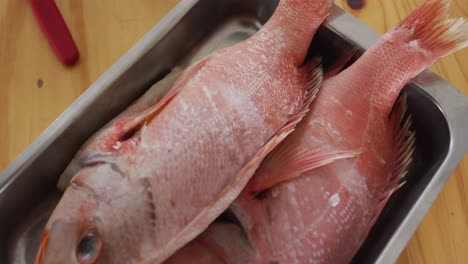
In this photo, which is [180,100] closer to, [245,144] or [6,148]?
[245,144]

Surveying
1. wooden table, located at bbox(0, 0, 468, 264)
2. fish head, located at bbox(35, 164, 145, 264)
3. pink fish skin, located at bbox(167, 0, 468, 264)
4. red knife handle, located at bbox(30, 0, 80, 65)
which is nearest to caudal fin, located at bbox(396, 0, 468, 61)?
pink fish skin, located at bbox(167, 0, 468, 264)

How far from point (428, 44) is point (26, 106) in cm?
75

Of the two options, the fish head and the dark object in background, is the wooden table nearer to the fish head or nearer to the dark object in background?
the dark object in background

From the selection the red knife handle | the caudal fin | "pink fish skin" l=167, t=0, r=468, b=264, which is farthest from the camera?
the red knife handle

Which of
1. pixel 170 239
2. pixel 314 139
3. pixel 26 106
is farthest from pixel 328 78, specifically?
pixel 26 106

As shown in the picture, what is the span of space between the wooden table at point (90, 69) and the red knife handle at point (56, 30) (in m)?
0.02

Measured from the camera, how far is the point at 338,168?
69 centimetres

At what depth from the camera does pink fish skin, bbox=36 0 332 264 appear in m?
0.57

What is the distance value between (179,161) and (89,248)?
0.15 meters

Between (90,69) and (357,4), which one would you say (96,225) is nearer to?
(90,69)

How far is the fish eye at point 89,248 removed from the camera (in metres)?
0.55

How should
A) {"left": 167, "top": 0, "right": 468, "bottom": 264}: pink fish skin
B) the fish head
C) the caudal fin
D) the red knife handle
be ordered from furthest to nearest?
1. the red knife handle
2. the caudal fin
3. {"left": 167, "top": 0, "right": 468, "bottom": 264}: pink fish skin
4. the fish head

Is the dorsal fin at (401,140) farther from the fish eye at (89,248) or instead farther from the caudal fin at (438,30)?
the fish eye at (89,248)

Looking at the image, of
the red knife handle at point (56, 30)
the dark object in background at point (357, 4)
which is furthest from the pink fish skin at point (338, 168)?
the red knife handle at point (56, 30)
